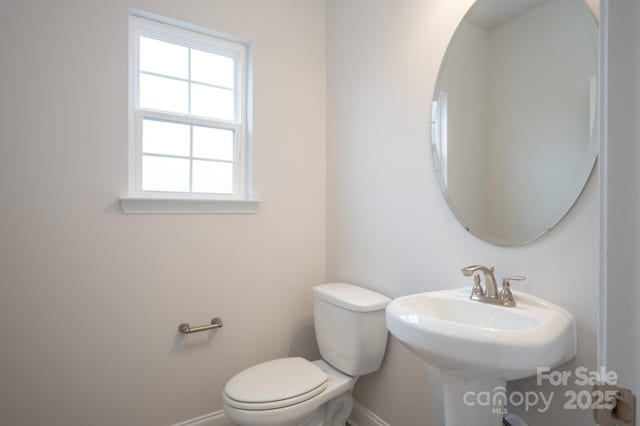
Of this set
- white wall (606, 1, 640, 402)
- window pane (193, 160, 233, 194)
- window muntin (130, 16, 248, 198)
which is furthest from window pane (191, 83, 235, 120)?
white wall (606, 1, 640, 402)

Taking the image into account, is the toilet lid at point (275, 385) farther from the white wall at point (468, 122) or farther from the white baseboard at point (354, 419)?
the white wall at point (468, 122)

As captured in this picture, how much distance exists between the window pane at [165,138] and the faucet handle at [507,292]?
1.56m

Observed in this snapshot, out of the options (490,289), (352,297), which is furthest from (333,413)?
(490,289)

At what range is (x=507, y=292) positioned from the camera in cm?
107

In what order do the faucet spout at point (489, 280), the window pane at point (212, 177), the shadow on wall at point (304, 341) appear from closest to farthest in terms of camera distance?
1. the faucet spout at point (489, 280)
2. the window pane at point (212, 177)
3. the shadow on wall at point (304, 341)

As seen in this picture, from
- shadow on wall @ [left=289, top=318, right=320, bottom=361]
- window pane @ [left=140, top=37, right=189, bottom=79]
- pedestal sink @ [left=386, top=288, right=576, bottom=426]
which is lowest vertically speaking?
shadow on wall @ [left=289, top=318, right=320, bottom=361]

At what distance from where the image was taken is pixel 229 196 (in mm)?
1877

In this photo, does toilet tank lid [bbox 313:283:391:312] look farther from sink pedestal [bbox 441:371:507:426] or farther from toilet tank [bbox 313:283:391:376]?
sink pedestal [bbox 441:371:507:426]

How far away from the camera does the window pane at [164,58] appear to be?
1681mm

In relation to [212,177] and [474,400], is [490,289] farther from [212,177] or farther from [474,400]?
[212,177]

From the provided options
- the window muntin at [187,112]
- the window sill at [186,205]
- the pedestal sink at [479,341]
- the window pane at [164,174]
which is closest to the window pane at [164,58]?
the window muntin at [187,112]

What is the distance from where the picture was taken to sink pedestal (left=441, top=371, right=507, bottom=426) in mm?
969

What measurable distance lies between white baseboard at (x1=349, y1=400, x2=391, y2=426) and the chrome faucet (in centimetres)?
94

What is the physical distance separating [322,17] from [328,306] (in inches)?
68.6
